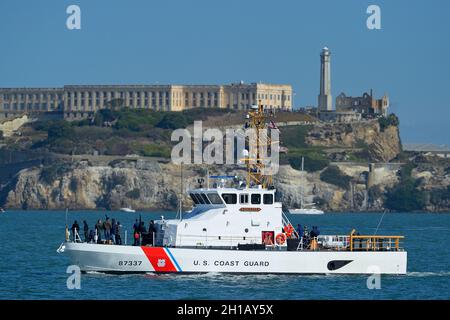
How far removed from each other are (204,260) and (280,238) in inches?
130

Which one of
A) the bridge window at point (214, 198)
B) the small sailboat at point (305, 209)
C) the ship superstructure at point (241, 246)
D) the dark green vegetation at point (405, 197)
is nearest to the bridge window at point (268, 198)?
the ship superstructure at point (241, 246)

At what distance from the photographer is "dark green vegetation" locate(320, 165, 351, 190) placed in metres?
184

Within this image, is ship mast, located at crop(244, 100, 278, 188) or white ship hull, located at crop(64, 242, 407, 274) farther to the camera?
ship mast, located at crop(244, 100, 278, 188)

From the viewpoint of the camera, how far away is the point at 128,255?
150 feet

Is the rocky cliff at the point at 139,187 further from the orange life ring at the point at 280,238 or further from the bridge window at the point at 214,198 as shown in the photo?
the orange life ring at the point at 280,238

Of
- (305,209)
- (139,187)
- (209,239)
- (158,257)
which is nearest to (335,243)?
(209,239)

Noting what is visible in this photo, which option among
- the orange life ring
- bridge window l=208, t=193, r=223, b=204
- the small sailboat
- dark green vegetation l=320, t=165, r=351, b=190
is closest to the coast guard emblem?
bridge window l=208, t=193, r=223, b=204

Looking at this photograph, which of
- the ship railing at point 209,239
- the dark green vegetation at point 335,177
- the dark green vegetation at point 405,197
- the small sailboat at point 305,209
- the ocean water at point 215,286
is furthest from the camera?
the dark green vegetation at point 405,197

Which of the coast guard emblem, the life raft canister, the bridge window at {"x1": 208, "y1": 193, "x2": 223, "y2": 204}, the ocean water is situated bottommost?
the ocean water

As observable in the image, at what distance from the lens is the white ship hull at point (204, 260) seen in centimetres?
4541

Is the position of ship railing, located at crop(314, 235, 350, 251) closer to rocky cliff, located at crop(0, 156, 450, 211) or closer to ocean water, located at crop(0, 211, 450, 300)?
ocean water, located at crop(0, 211, 450, 300)
